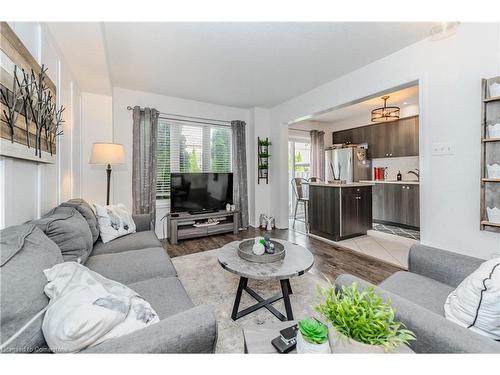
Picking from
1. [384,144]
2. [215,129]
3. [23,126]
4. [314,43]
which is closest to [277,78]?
[314,43]

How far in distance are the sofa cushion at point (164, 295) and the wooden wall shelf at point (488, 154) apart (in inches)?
101

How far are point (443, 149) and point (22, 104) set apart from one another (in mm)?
3523

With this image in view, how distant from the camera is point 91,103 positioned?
3.47m

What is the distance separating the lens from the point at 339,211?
373 cm

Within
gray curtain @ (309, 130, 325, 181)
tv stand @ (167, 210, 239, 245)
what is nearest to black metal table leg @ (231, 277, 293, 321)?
tv stand @ (167, 210, 239, 245)

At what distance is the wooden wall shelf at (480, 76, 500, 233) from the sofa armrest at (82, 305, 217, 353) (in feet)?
8.16

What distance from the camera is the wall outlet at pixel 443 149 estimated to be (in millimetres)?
2250

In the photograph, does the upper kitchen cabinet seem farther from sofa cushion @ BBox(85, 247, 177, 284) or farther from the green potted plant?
sofa cushion @ BBox(85, 247, 177, 284)

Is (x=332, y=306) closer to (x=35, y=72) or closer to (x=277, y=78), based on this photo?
(x=35, y=72)

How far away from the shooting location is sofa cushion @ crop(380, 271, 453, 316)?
1.21 metres

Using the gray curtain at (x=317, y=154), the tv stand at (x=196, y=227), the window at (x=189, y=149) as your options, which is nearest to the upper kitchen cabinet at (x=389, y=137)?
the gray curtain at (x=317, y=154)

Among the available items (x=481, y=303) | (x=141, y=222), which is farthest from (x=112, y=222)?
(x=481, y=303)

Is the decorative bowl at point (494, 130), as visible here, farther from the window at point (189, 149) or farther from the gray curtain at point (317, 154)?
the gray curtain at point (317, 154)
